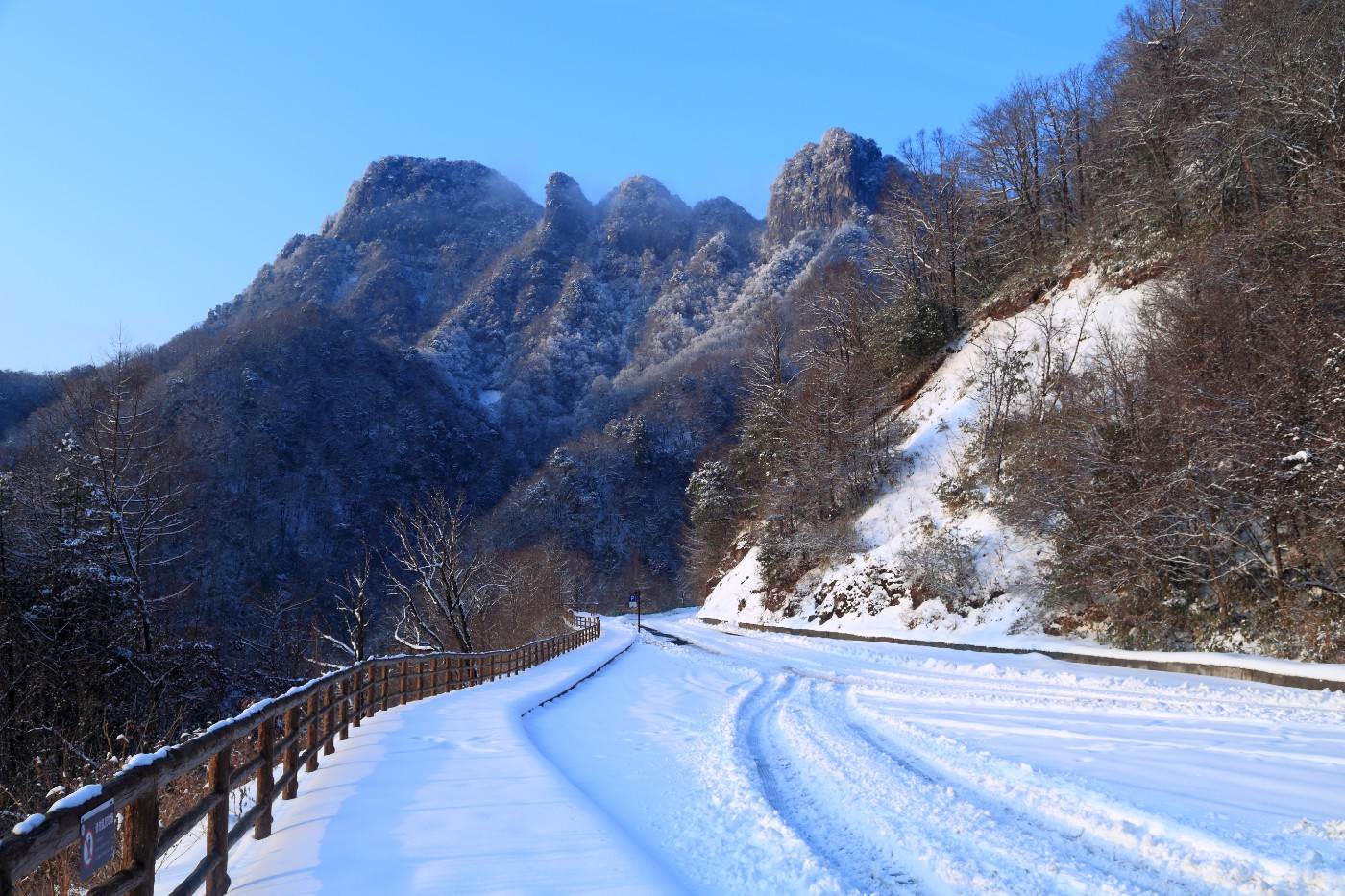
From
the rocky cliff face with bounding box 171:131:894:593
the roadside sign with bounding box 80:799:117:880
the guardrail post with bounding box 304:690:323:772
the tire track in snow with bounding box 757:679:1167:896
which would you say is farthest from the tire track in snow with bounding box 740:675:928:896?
the rocky cliff face with bounding box 171:131:894:593

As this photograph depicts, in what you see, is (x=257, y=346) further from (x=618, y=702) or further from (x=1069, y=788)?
(x=1069, y=788)

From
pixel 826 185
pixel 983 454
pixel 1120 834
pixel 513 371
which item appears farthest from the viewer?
pixel 826 185

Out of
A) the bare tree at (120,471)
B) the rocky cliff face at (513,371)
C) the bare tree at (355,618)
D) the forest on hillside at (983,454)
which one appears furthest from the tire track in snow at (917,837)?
the rocky cliff face at (513,371)

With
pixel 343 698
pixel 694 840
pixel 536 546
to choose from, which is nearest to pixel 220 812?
pixel 694 840

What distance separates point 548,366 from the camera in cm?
15688

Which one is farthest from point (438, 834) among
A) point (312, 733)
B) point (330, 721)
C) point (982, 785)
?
point (982, 785)

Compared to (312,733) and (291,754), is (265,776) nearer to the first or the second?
(291,754)

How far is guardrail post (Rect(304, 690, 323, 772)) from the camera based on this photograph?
25.8 ft

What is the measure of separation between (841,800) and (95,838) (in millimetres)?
5587

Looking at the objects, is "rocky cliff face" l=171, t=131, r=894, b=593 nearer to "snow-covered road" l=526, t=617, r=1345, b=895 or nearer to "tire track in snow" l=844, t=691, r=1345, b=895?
"snow-covered road" l=526, t=617, r=1345, b=895

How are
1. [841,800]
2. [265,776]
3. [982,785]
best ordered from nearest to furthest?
[265,776] < [841,800] < [982,785]

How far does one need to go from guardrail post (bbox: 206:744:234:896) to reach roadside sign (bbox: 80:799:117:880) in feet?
5.61

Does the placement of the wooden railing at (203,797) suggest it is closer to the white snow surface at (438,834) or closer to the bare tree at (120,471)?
the white snow surface at (438,834)

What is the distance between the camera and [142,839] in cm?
340
